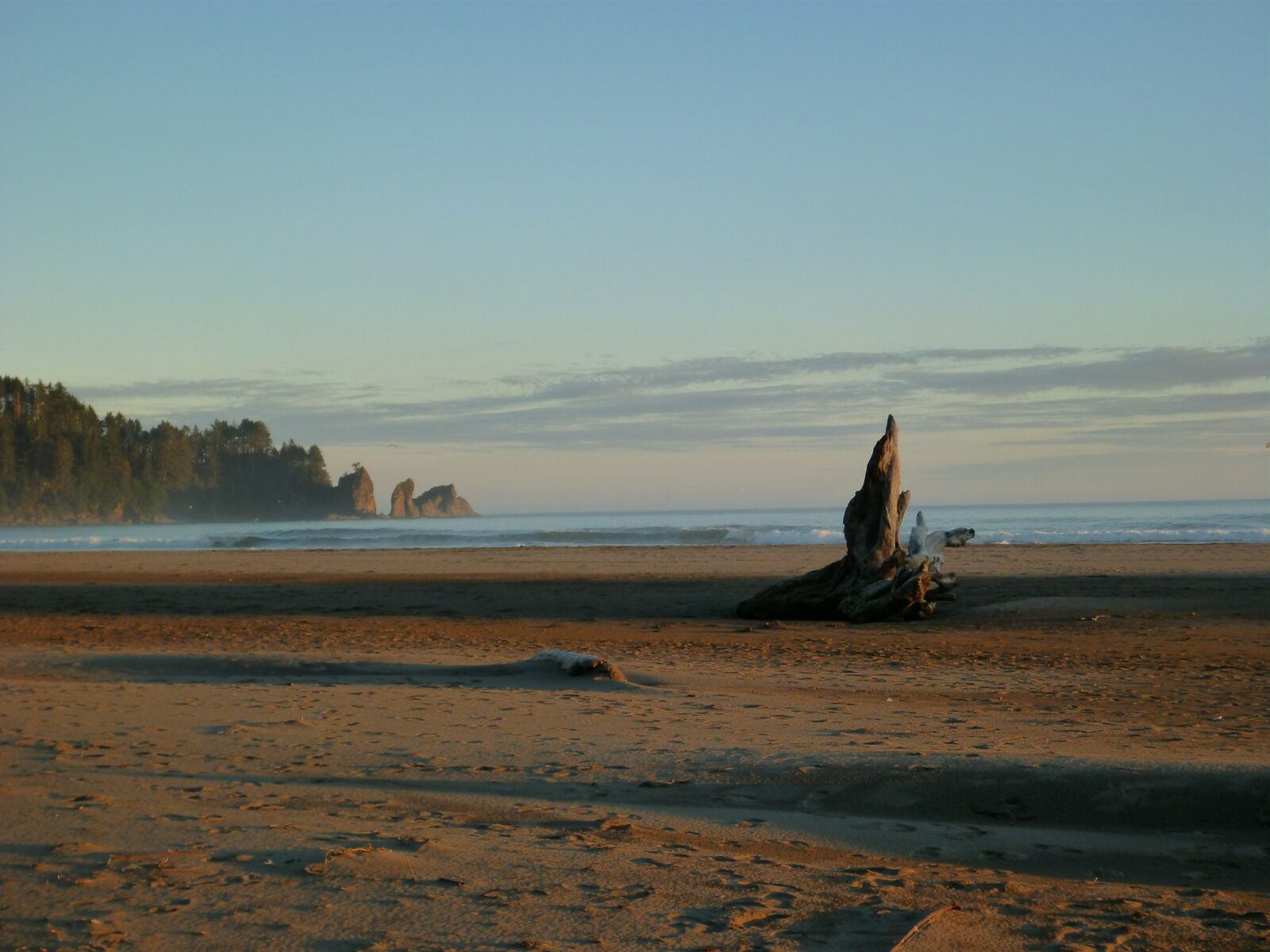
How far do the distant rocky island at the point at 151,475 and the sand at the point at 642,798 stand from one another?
102 meters

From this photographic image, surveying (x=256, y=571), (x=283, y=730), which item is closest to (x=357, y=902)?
(x=283, y=730)

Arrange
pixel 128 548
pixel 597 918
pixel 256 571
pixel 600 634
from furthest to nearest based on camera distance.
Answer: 1. pixel 128 548
2. pixel 256 571
3. pixel 600 634
4. pixel 597 918

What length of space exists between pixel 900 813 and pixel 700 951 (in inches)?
81.2

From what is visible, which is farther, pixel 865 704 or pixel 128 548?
pixel 128 548

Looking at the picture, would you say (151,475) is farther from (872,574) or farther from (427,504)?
(872,574)

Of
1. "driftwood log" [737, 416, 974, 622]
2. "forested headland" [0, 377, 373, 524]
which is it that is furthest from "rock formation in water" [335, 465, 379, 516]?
"driftwood log" [737, 416, 974, 622]

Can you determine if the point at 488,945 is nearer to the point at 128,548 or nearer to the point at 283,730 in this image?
the point at 283,730

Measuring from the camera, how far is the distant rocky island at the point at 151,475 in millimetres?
102000

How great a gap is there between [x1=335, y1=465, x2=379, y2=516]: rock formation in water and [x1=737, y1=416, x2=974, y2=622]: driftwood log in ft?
369

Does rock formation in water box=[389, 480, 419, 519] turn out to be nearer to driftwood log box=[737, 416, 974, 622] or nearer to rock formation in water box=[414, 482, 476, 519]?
rock formation in water box=[414, 482, 476, 519]

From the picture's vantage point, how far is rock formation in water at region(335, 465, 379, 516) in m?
124

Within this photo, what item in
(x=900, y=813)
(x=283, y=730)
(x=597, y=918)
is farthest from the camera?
(x=283, y=730)

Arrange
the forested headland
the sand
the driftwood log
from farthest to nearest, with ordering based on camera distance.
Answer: the forested headland
the driftwood log
the sand

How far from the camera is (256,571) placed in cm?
2802
